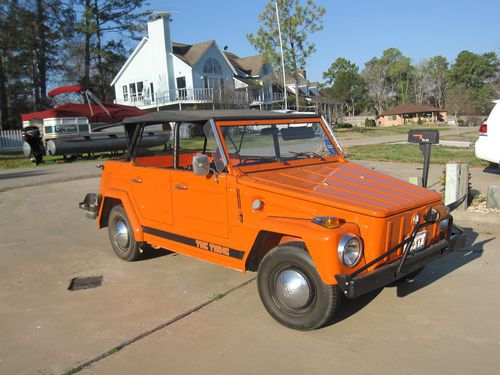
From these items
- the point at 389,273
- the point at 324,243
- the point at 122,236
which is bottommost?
the point at 122,236

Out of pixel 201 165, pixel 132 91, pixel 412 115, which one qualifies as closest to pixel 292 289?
pixel 201 165

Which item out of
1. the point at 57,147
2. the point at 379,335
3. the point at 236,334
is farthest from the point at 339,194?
the point at 57,147

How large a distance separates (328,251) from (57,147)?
17.8 metres

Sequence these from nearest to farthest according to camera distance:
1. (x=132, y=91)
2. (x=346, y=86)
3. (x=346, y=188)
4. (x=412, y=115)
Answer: (x=346, y=188), (x=132, y=91), (x=412, y=115), (x=346, y=86)

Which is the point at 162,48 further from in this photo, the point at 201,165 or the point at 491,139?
the point at 201,165

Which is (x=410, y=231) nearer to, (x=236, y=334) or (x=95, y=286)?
(x=236, y=334)

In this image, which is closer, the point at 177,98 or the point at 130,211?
the point at 130,211

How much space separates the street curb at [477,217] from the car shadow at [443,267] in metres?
0.72

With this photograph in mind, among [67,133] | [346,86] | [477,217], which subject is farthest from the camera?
[346,86]

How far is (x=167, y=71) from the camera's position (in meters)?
41.3

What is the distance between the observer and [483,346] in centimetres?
329

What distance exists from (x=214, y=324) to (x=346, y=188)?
1621mm

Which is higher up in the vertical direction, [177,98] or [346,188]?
[177,98]

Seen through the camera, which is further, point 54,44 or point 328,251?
point 54,44
